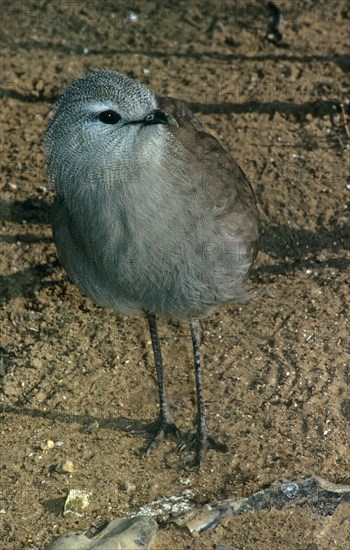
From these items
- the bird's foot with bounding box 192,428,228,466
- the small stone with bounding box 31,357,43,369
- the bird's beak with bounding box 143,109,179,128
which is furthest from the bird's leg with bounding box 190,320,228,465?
the bird's beak with bounding box 143,109,179,128

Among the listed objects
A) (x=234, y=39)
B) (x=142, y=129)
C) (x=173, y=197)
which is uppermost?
(x=142, y=129)

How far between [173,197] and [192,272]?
0.46m

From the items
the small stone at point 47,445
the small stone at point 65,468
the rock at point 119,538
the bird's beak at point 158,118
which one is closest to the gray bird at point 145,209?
the bird's beak at point 158,118

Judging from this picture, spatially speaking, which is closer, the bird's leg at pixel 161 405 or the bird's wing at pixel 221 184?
the bird's wing at pixel 221 184

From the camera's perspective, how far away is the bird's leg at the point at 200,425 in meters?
5.48

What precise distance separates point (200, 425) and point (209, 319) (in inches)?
38.2

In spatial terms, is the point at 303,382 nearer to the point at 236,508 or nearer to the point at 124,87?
the point at 236,508

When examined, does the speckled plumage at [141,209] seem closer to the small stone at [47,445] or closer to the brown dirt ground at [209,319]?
the brown dirt ground at [209,319]

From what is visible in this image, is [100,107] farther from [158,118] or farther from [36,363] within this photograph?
[36,363]

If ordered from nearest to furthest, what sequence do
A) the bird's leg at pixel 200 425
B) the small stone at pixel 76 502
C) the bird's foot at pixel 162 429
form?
the small stone at pixel 76 502, the bird's leg at pixel 200 425, the bird's foot at pixel 162 429

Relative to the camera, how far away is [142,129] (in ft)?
15.3

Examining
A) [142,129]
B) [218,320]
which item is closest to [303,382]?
[218,320]

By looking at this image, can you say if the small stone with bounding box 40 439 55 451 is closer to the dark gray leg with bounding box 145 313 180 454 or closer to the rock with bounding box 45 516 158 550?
the dark gray leg with bounding box 145 313 180 454

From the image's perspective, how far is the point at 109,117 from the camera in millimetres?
4699
